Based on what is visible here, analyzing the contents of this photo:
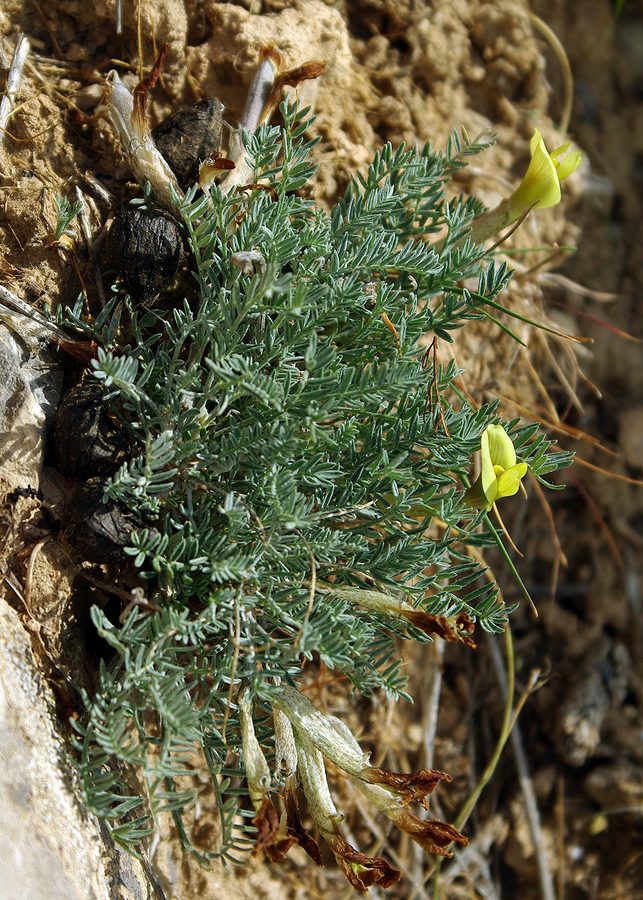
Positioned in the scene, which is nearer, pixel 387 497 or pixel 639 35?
pixel 387 497

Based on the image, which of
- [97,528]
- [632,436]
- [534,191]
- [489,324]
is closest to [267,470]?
[97,528]

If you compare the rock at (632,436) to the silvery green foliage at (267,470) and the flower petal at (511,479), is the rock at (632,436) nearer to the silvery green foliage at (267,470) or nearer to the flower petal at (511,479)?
the silvery green foliage at (267,470)

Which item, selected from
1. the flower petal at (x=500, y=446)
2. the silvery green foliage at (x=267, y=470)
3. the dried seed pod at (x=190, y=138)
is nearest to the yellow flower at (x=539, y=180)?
the silvery green foliage at (x=267, y=470)

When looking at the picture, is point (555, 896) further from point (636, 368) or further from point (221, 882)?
point (636, 368)

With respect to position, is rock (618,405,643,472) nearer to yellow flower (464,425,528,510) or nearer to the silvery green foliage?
the silvery green foliage

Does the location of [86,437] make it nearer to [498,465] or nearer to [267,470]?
[267,470]

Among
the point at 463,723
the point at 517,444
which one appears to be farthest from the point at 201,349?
the point at 463,723
